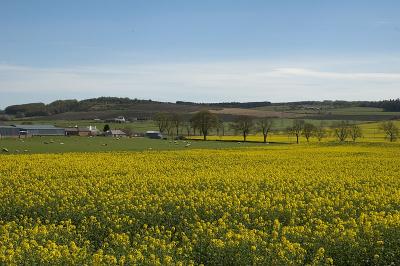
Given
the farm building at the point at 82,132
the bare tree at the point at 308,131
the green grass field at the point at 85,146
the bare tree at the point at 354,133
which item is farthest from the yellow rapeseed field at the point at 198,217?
the farm building at the point at 82,132

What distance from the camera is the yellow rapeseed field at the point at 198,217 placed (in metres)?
12.0

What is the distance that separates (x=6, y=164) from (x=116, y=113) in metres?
161

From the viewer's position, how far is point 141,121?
173250mm

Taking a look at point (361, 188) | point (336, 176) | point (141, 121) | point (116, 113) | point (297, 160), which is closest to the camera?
point (361, 188)

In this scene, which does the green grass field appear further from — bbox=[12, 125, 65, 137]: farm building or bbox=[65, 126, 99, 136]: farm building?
bbox=[65, 126, 99, 136]: farm building

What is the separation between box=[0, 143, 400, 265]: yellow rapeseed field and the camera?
11977mm

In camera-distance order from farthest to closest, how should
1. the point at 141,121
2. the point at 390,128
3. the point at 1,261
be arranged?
the point at 141,121 < the point at 390,128 < the point at 1,261

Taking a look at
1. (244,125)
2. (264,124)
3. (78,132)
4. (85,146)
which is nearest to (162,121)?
(78,132)

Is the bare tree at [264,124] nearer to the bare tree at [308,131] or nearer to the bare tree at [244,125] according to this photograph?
the bare tree at [244,125]

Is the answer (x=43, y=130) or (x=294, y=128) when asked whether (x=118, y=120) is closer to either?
(x=43, y=130)

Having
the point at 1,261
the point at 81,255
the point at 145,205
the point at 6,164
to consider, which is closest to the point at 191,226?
the point at 145,205

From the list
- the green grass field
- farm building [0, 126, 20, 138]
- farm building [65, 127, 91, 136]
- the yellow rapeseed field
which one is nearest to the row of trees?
the green grass field

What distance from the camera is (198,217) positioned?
1642 centimetres

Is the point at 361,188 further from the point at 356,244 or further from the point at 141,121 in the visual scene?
the point at 141,121
